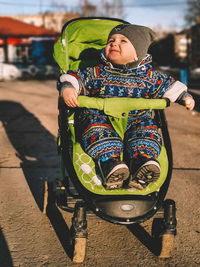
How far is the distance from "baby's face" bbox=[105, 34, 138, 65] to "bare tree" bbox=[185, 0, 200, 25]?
3601 centimetres

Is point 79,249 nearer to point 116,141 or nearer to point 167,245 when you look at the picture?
point 167,245

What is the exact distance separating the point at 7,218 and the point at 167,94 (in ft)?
5.52

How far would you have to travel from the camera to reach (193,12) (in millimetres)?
35969

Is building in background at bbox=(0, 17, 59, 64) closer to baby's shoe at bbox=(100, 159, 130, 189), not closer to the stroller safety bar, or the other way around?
the stroller safety bar

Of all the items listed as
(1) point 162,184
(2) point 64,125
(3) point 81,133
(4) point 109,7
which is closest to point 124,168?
(1) point 162,184

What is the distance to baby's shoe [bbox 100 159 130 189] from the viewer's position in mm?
2023

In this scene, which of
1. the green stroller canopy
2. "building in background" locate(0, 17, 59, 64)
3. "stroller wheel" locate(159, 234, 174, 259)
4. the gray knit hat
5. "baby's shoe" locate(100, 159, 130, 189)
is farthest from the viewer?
"building in background" locate(0, 17, 59, 64)

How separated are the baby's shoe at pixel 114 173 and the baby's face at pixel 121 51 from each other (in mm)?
869

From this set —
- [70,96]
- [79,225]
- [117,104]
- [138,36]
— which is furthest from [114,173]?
[138,36]

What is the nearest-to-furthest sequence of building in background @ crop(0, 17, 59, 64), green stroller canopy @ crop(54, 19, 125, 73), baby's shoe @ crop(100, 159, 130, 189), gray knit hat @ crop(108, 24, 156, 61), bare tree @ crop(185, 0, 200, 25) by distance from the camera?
baby's shoe @ crop(100, 159, 130, 189) < gray knit hat @ crop(108, 24, 156, 61) < green stroller canopy @ crop(54, 19, 125, 73) < building in background @ crop(0, 17, 59, 64) < bare tree @ crop(185, 0, 200, 25)

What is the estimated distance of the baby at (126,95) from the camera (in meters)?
2.16

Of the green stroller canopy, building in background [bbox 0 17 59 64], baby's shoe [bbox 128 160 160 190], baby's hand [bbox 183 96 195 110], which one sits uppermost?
the green stroller canopy

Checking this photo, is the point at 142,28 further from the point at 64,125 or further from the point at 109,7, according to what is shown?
the point at 109,7

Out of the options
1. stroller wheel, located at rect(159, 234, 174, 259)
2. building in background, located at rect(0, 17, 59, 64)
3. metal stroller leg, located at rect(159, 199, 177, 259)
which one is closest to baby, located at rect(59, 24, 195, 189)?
metal stroller leg, located at rect(159, 199, 177, 259)
